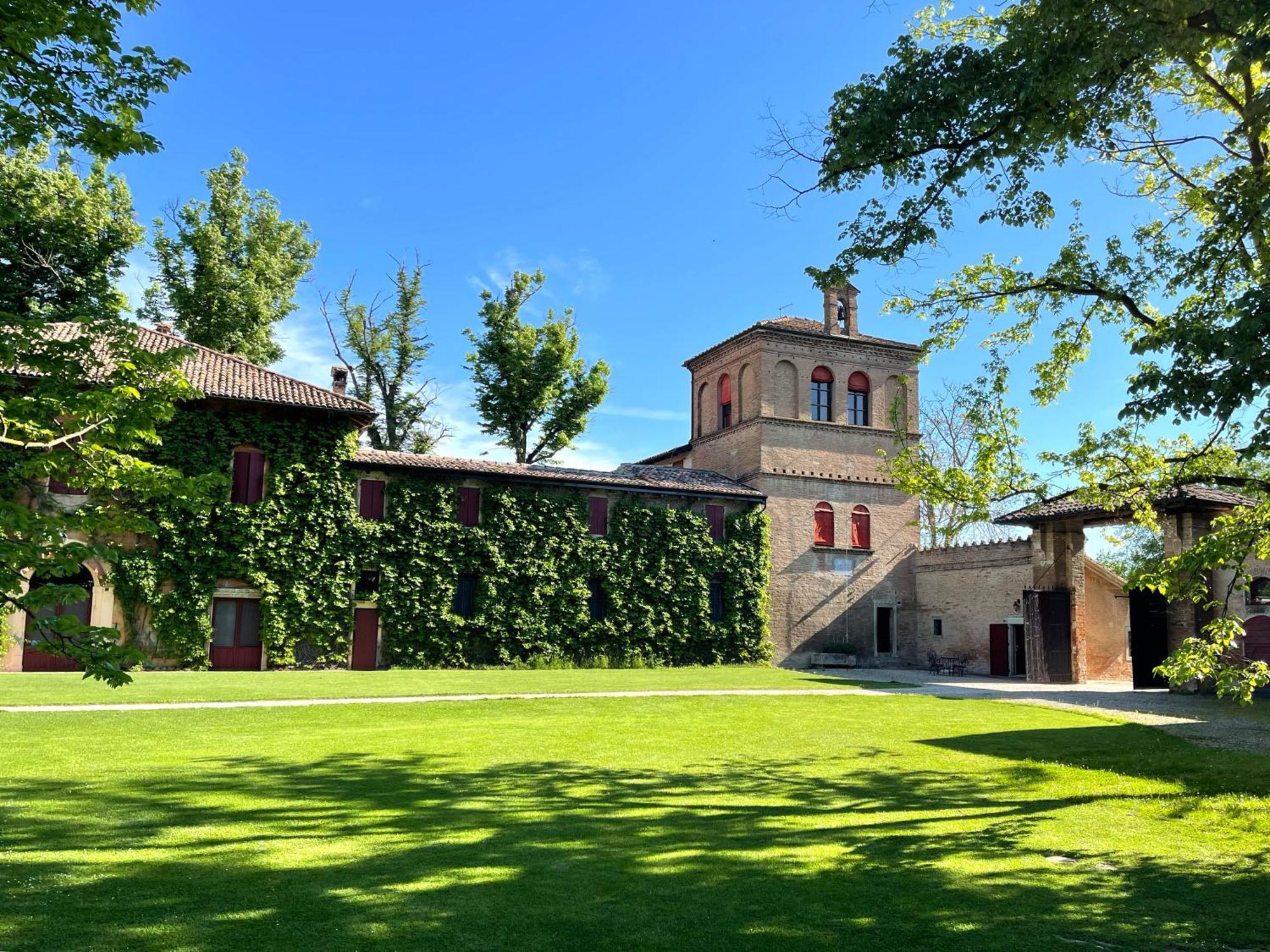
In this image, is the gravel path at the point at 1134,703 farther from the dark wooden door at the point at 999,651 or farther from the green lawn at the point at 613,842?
the green lawn at the point at 613,842

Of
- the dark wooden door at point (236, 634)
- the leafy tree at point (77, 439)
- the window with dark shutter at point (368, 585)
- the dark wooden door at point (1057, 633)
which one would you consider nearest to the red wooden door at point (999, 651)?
the dark wooden door at point (1057, 633)

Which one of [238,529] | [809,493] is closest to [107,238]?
[238,529]

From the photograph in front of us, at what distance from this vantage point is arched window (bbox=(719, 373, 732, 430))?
3734cm

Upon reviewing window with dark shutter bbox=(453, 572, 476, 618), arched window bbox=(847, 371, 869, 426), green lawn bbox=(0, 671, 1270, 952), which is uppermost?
arched window bbox=(847, 371, 869, 426)

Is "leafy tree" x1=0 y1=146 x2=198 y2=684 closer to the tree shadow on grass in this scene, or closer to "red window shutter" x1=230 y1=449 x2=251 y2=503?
the tree shadow on grass

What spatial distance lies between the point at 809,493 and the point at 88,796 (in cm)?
2981

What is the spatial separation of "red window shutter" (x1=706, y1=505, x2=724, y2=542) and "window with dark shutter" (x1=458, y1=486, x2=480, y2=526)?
8624 millimetres

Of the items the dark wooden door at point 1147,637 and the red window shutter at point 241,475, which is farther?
the red window shutter at point 241,475

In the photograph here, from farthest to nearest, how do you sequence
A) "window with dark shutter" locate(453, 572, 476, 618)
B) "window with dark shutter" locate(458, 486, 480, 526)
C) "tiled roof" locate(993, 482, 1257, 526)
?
"window with dark shutter" locate(458, 486, 480, 526)
"window with dark shutter" locate(453, 572, 476, 618)
"tiled roof" locate(993, 482, 1257, 526)

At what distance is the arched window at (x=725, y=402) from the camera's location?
37344 millimetres

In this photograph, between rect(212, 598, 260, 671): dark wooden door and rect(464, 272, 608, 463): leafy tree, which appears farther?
rect(464, 272, 608, 463): leafy tree

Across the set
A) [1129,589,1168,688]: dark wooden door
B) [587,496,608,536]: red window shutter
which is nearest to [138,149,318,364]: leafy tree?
[587,496,608,536]: red window shutter

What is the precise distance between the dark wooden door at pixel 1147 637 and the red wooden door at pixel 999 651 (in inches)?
195

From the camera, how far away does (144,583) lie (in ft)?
79.3
